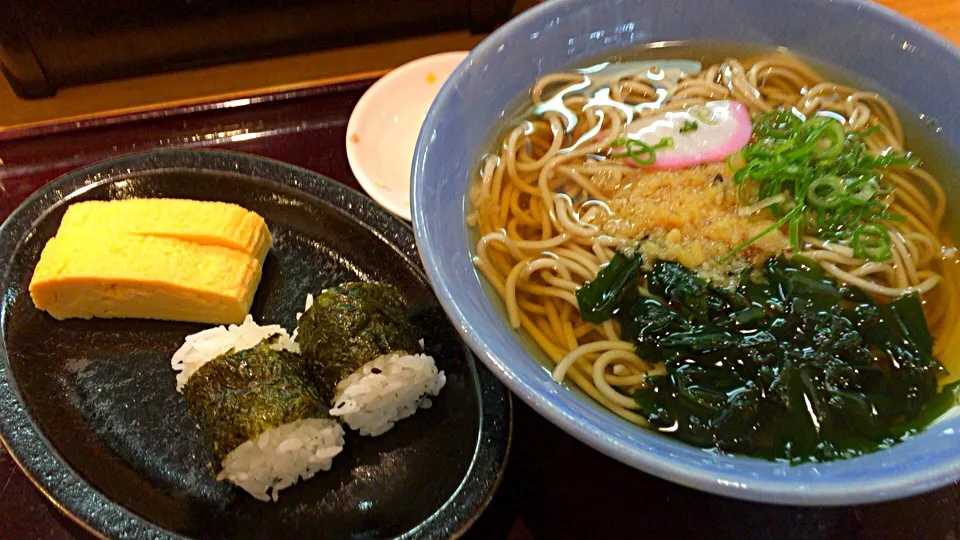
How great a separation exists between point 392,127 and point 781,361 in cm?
130

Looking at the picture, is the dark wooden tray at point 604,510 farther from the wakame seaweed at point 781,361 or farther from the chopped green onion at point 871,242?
the chopped green onion at point 871,242

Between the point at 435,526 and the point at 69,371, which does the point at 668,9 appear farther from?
the point at 69,371

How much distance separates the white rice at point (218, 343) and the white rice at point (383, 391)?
0.71 ft

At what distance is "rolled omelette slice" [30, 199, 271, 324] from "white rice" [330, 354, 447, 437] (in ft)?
1.20

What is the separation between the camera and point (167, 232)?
1653mm

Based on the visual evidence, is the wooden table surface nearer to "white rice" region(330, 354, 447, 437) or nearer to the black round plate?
the black round plate

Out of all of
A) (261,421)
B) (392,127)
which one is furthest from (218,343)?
(392,127)

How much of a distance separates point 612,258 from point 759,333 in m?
0.32

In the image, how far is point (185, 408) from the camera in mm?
1544

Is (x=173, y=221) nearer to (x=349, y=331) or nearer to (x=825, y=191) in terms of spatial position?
(x=349, y=331)

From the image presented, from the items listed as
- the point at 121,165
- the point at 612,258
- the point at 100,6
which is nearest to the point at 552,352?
the point at 612,258

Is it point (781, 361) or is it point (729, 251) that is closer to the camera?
point (781, 361)

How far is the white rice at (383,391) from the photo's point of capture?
1.47 meters

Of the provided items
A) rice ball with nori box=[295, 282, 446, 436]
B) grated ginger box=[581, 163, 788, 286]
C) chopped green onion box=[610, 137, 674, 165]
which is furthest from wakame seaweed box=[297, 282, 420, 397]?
chopped green onion box=[610, 137, 674, 165]
